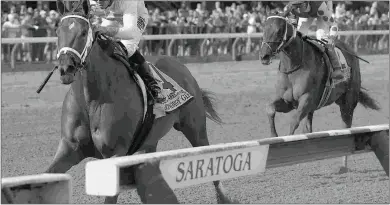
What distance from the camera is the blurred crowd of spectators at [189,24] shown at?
15578 millimetres

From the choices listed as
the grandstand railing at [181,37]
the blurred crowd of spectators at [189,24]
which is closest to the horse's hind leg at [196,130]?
the blurred crowd of spectators at [189,24]

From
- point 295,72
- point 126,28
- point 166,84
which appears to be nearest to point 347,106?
point 295,72

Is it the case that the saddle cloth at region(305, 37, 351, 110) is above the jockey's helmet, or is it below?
below

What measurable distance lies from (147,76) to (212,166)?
83.6 inches

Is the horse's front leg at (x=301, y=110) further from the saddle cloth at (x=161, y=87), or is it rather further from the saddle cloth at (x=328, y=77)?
the saddle cloth at (x=161, y=87)

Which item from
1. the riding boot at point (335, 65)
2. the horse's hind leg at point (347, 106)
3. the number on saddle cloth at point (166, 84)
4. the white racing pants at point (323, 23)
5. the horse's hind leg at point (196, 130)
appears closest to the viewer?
the number on saddle cloth at point (166, 84)

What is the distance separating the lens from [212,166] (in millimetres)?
3377

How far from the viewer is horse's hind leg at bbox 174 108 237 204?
19.6 feet

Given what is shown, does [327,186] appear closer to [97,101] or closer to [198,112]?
[198,112]

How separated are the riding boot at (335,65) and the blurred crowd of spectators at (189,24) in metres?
4.77

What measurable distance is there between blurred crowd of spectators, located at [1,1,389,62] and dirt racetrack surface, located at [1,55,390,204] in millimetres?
532

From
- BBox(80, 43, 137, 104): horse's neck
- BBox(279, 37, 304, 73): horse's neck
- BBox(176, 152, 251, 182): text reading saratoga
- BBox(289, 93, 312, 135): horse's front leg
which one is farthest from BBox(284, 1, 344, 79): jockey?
BBox(176, 152, 251, 182): text reading saratoga

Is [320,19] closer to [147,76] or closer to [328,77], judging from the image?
[328,77]

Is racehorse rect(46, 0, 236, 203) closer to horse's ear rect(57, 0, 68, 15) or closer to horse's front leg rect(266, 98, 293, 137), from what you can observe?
horse's ear rect(57, 0, 68, 15)
